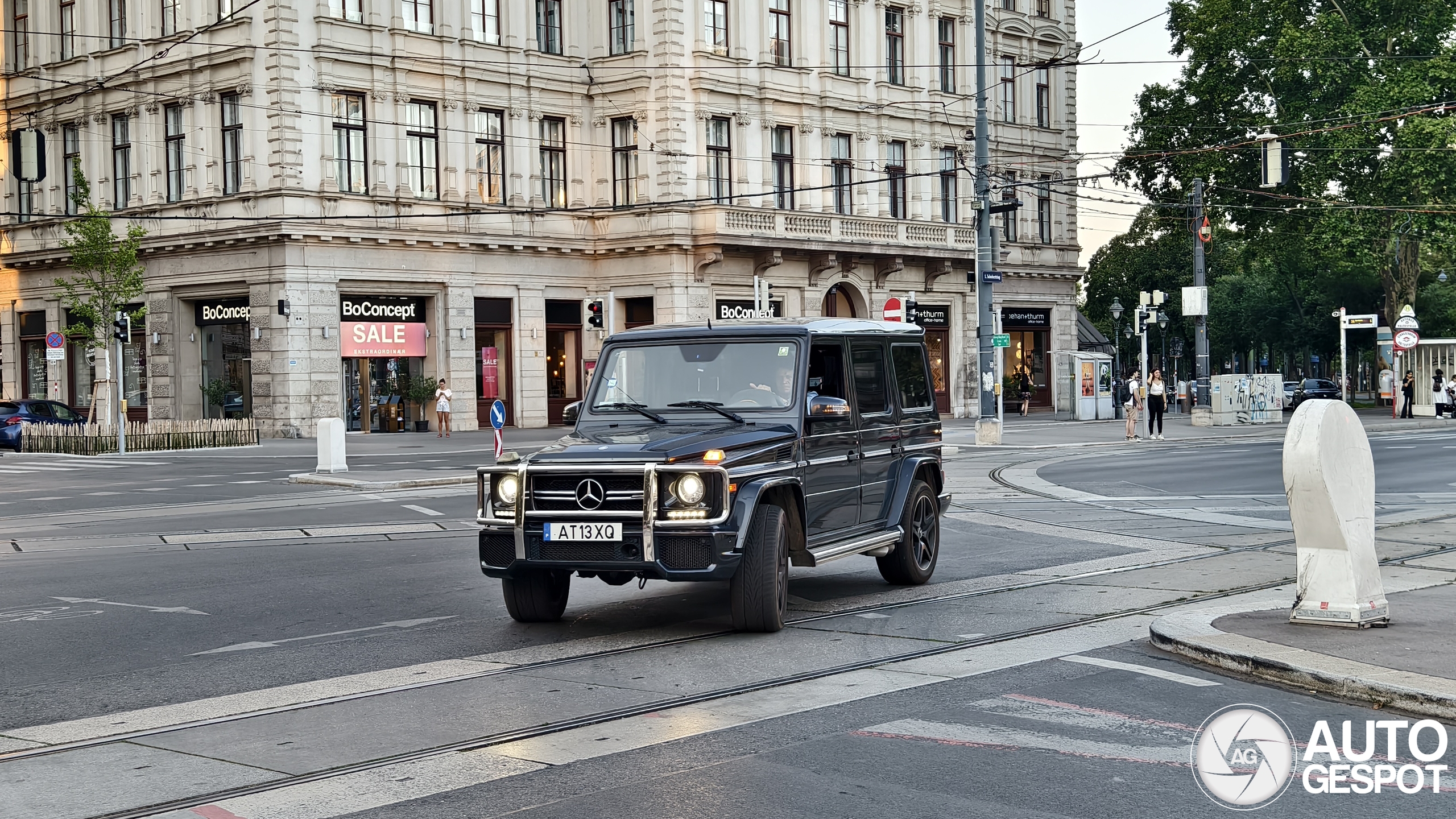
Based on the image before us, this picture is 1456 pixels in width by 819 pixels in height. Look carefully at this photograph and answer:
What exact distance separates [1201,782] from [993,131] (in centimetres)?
5367

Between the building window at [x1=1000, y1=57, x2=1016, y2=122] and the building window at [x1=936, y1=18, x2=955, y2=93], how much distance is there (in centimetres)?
280

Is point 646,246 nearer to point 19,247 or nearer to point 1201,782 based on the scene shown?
point 19,247

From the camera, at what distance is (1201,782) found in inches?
247

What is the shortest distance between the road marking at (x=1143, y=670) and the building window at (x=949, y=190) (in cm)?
4809

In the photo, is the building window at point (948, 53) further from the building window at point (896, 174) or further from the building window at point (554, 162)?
the building window at point (554, 162)

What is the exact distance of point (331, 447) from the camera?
28.3 metres

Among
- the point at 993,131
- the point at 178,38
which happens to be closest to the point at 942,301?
the point at 993,131

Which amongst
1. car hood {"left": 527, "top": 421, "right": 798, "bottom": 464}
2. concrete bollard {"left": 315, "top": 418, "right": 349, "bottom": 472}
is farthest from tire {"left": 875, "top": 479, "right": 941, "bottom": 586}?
concrete bollard {"left": 315, "top": 418, "right": 349, "bottom": 472}

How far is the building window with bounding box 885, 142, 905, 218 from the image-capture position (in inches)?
2136

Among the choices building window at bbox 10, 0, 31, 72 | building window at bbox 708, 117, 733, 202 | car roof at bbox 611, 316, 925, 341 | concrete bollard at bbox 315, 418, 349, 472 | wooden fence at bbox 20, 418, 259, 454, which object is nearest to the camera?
car roof at bbox 611, 316, 925, 341

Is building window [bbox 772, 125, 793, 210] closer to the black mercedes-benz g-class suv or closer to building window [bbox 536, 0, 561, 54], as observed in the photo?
building window [bbox 536, 0, 561, 54]

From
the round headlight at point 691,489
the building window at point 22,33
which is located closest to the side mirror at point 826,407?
the round headlight at point 691,489

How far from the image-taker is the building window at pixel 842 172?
52.1 meters

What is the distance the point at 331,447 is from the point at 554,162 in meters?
21.6
